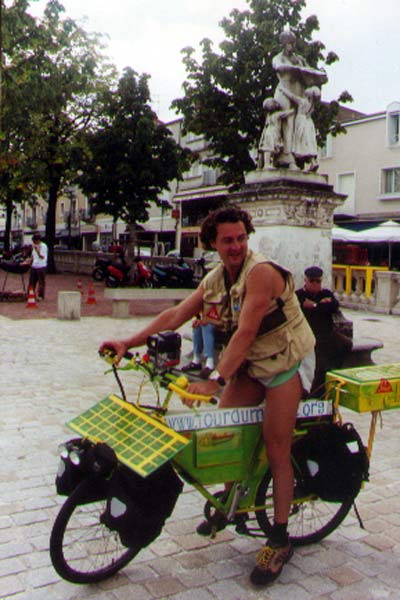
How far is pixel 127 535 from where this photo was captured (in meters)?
3.07

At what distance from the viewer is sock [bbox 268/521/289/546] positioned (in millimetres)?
3396

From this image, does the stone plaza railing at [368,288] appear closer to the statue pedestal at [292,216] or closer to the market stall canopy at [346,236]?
the market stall canopy at [346,236]

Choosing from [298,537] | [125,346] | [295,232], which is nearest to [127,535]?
[125,346]

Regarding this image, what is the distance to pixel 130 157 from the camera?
26.5m

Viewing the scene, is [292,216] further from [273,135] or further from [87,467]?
Result: [87,467]

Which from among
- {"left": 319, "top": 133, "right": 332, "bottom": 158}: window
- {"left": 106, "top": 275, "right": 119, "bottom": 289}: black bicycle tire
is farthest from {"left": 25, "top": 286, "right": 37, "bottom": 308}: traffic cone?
{"left": 319, "top": 133, "right": 332, "bottom": 158}: window

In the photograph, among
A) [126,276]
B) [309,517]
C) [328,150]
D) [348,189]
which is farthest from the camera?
[328,150]

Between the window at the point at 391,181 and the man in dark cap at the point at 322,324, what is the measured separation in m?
29.6

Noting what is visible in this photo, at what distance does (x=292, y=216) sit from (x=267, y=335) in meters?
5.36

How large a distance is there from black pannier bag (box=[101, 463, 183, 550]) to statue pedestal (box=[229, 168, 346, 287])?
5.53 metres

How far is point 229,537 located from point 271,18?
2134 cm

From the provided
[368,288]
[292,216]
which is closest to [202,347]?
[292,216]

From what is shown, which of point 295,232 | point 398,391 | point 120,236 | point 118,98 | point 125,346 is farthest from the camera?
point 120,236

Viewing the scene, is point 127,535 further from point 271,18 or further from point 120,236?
point 120,236
